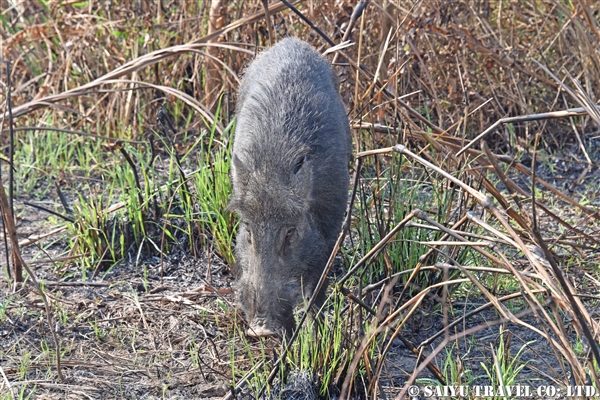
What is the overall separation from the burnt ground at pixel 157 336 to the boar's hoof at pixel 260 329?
4.5 inches

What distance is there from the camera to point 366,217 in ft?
13.4

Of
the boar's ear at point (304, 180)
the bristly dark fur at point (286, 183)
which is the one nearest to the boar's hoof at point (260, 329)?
the bristly dark fur at point (286, 183)

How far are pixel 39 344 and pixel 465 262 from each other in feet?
7.36

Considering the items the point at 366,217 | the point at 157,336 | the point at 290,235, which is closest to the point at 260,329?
the point at 290,235

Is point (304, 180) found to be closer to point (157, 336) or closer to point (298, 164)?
point (298, 164)

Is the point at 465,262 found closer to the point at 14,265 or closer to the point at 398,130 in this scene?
the point at 398,130

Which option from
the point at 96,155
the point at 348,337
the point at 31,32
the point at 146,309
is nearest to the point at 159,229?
the point at 146,309

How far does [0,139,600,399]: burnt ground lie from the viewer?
3494 mm

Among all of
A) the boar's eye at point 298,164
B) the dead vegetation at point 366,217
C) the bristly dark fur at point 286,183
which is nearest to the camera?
the dead vegetation at point 366,217

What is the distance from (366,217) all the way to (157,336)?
1.24m

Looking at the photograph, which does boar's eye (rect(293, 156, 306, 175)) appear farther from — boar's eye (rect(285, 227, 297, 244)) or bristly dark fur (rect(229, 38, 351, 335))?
boar's eye (rect(285, 227, 297, 244))

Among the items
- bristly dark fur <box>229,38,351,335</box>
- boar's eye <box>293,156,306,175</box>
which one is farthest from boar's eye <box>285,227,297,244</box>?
boar's eye <box>293,156,306,175</box>

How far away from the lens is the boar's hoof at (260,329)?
350 centimetres

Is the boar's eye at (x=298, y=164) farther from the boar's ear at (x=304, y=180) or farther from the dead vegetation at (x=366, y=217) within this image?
the dead vegetation at (x=366, y=217)
